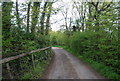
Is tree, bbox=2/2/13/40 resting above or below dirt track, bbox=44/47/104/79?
above

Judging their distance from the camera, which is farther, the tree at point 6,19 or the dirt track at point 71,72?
the dirt track at point 71,72

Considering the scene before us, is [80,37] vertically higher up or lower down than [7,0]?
lower down

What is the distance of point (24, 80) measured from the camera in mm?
4184

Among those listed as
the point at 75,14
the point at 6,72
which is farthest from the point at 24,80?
the point at 75,14

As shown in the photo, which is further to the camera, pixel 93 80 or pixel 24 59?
pixel 24 59

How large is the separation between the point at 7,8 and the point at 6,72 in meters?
2.80

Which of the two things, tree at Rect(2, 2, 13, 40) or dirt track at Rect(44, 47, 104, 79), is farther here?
dirt track at Rect(44, 47, 104, 79)

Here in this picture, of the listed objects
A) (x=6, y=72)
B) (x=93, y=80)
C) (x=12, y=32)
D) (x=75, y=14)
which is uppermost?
(x=75, y=14)

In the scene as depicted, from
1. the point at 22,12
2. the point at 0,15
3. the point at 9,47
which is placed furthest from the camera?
the point at 22,12

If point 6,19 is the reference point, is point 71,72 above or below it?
below

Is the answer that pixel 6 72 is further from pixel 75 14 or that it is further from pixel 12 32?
pixel 75 14

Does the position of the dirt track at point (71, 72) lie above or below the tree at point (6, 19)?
below

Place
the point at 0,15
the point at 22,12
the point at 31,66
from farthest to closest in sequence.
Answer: the point at 22,12, the point at 31,66, the point at 0,15

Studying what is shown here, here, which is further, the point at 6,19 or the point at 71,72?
the point at 71,72
